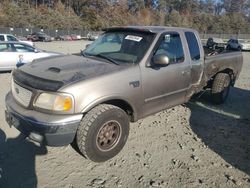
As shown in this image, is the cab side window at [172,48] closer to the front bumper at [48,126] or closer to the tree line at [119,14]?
the front bumper at [48,126]

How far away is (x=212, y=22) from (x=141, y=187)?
331ft

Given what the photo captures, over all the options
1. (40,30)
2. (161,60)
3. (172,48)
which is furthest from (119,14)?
(161,60)

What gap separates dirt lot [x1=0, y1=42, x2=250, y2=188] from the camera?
3457 mm

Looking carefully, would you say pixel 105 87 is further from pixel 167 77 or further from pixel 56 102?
pixel 167 77

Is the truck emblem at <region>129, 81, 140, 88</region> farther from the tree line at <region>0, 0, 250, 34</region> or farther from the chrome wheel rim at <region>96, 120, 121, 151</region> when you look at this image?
the tree line at <region>0, 0, 250, 34</region>

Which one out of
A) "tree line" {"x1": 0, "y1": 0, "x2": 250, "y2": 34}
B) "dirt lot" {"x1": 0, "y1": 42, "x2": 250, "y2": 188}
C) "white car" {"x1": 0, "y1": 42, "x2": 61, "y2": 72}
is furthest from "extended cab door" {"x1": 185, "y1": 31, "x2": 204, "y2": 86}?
"tree line" {"x1": 0, "y1": 0, "x2": 250, "y2": 34}

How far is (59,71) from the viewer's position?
373cm

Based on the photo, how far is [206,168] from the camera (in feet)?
12.5

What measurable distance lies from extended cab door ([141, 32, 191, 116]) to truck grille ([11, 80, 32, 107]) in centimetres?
171

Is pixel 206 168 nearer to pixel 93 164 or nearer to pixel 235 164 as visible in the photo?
pixel 235 164

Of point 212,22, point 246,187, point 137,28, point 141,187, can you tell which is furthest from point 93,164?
point 212,22

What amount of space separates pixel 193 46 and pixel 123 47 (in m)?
1.57

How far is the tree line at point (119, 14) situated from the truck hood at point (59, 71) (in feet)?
190

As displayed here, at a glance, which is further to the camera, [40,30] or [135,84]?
[40,30]
